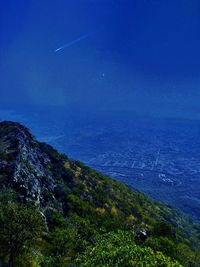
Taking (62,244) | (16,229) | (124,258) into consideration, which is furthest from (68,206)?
(124,258)

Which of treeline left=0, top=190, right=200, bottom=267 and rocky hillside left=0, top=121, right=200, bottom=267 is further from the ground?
rocky hillside left=0, top=121, right=200, bottom=267

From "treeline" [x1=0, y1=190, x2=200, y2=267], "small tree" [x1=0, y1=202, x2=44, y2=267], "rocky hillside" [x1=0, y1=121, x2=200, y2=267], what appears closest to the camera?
"treeline" [x1=0, y1=190, x2=200, y2=267]

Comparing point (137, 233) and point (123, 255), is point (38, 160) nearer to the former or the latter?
point (137, 233)

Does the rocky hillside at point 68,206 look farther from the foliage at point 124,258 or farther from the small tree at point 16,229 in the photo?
the small tree at point 16,229

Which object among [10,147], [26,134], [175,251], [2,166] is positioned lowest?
[175,251]

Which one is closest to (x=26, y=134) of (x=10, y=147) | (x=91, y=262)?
(x=10, y=147)

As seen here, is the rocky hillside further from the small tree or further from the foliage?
the small tree

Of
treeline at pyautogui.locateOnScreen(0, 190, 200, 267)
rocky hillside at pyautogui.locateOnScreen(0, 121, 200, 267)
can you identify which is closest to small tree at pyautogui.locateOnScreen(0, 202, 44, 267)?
treeline at pyautogui.locateOnScreen(0, 190, 200, 267)

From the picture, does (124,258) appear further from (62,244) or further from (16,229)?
(62,244)
